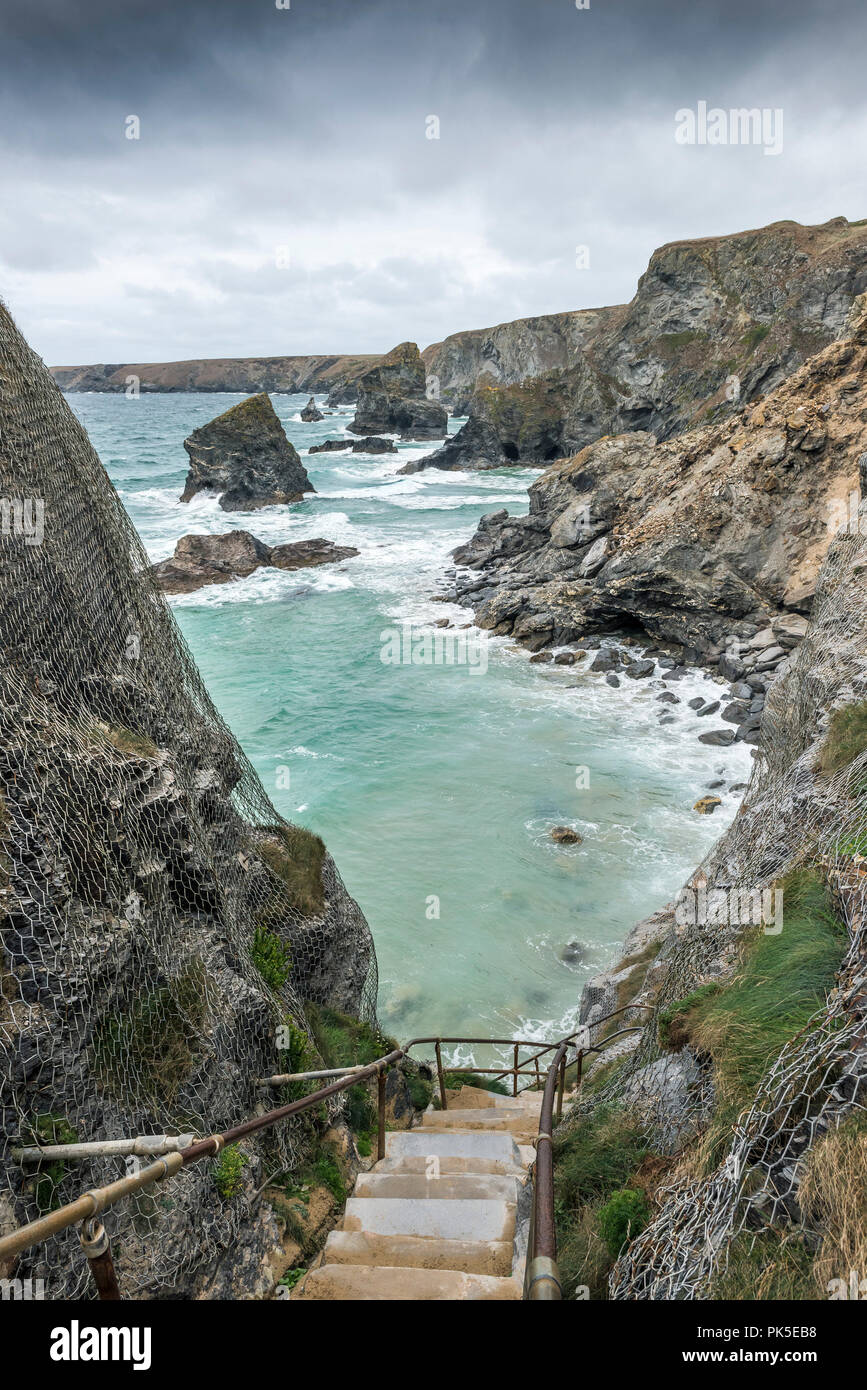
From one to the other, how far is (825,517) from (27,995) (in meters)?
28.3

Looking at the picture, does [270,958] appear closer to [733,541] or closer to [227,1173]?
[227,1173]

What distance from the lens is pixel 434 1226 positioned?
16.1 feet

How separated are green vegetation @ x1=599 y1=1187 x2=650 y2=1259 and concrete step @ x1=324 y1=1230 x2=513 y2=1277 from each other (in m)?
0.69

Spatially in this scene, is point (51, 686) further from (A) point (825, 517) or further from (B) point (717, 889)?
(A) point (825, 517)

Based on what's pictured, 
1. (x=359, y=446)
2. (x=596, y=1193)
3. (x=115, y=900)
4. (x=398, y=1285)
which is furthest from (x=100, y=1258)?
(x=359, y=446)

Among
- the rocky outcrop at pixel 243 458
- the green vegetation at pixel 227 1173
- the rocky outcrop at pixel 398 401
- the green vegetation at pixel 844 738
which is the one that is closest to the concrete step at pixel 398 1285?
the green vegetation at pixel 227 1173

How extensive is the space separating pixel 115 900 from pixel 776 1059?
426 centimetres

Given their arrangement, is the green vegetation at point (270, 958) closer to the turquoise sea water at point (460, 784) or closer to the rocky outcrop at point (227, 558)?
the turquoise sea water at point (460, 784)

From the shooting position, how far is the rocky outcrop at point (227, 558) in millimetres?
41344

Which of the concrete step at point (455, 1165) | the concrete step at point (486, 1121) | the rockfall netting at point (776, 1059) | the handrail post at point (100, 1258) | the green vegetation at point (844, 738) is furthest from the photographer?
the concrete step at point (486, 1121)

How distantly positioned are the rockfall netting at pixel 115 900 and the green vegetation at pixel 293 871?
45mm

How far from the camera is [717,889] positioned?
7.61m

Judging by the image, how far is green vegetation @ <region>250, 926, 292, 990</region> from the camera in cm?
712
